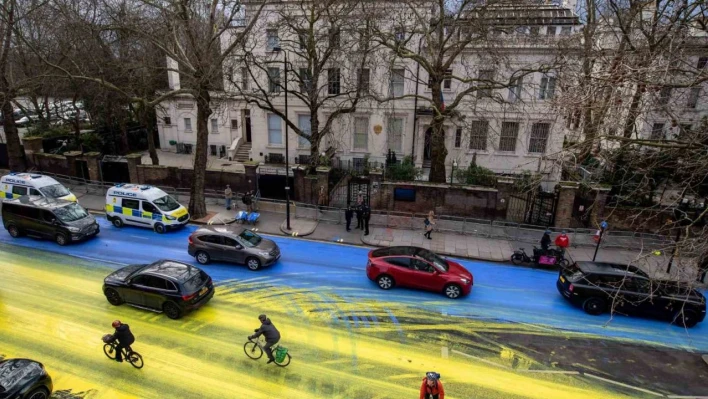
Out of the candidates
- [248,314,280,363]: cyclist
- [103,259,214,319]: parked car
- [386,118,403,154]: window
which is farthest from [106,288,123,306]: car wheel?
[386,118,403,154]: window

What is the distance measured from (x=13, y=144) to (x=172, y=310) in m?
21.7

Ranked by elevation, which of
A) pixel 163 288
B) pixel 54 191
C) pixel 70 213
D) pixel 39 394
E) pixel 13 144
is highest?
pixel 13 144

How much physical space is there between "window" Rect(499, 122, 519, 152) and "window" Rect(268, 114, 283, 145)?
16.0 metres

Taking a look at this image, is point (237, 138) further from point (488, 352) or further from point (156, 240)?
point (488, 352)

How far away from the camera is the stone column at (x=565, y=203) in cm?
1956

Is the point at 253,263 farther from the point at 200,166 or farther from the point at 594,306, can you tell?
the point at 594,306

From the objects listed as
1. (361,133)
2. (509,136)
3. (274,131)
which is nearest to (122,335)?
(361,133)

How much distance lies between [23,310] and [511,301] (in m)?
15.6

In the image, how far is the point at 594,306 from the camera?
A: 13469mm

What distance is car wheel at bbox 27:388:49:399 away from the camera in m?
8.98

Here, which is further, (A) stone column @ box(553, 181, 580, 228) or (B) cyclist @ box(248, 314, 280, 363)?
(A) stone column @ box(553, 181, 580, 228)

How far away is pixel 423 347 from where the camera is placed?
11547mm

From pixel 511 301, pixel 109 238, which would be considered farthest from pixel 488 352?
pixel 109 238

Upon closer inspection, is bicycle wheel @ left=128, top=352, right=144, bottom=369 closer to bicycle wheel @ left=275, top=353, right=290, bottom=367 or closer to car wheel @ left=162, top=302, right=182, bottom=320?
car wheel @ left=162, top=302, right=182, bottom=320
